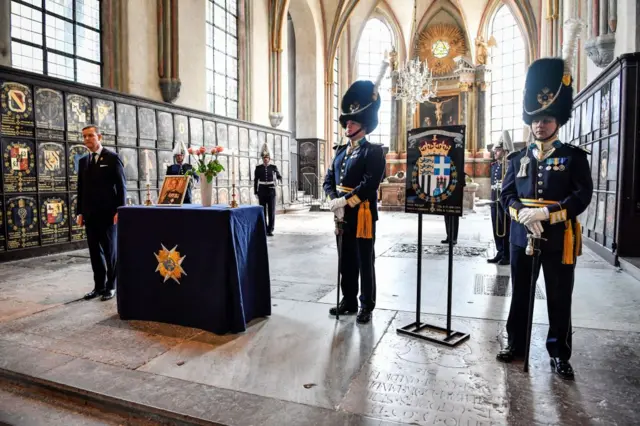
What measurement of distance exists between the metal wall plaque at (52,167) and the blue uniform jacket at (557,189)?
8.00 m

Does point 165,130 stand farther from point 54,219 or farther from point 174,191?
point 174,191

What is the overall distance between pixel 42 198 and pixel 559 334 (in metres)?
8.34

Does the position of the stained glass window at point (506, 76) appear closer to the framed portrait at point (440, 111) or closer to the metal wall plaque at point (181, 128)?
the framed portrait at point (440, 111)

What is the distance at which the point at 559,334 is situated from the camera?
304cm

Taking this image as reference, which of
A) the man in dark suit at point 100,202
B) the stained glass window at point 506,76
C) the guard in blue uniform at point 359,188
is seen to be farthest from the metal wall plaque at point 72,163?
the stained glass window at point 506,76

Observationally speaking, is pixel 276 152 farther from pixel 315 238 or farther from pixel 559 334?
pixel 559 334

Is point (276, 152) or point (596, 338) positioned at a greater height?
point (276, 152)

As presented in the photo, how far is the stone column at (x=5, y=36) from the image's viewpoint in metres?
7.46

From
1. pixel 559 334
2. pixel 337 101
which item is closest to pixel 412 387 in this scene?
pixel 559 334

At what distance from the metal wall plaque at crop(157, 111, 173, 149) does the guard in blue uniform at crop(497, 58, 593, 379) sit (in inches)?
373

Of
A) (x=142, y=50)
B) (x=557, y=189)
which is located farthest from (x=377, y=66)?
(x=557, y=189)

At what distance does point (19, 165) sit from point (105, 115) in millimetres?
2153

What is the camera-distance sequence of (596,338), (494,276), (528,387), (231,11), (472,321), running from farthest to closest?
(231,11) → (494,276) → (472,321) → (596,338) → (528,387)

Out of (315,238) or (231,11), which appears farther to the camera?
(231,11)
